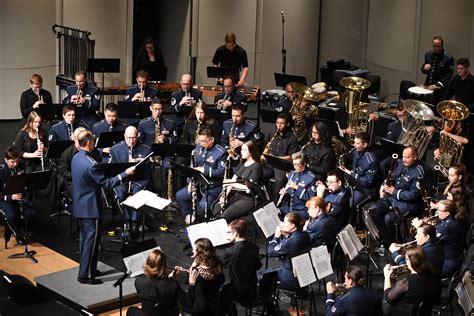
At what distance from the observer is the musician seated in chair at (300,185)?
11320 mm

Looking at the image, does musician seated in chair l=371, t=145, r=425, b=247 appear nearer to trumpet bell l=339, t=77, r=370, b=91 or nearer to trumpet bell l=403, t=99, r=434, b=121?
trumpet bell l=403, t=99, r=434, b=121

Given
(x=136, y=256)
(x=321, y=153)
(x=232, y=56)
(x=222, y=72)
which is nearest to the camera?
(x=136, y=256)

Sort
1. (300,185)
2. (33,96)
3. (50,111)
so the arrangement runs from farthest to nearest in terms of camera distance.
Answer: (33,96), (50,111), (300,185)

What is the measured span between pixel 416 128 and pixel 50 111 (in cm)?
525

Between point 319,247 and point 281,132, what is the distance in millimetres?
4197

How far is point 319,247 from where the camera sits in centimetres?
885

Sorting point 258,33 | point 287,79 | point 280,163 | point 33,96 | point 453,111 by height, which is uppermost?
point 258,33

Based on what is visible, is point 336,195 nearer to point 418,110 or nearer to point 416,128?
point 416,128

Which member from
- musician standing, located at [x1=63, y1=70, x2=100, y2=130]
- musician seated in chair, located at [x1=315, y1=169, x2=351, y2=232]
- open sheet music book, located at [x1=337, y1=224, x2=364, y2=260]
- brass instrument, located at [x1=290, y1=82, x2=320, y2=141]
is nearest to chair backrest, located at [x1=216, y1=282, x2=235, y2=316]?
open sheet music book, located at [x1=337, y1=224, x2=364, y2=260]

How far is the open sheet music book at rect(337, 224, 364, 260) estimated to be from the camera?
30.1ft

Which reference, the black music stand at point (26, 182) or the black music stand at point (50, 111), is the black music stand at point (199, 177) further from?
the black music stand at point (50, 111)

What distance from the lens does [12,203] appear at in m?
11.5

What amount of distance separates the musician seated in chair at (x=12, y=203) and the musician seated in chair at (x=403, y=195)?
436cm

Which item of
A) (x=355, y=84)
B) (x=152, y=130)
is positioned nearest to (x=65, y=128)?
(x=152, y=130)
